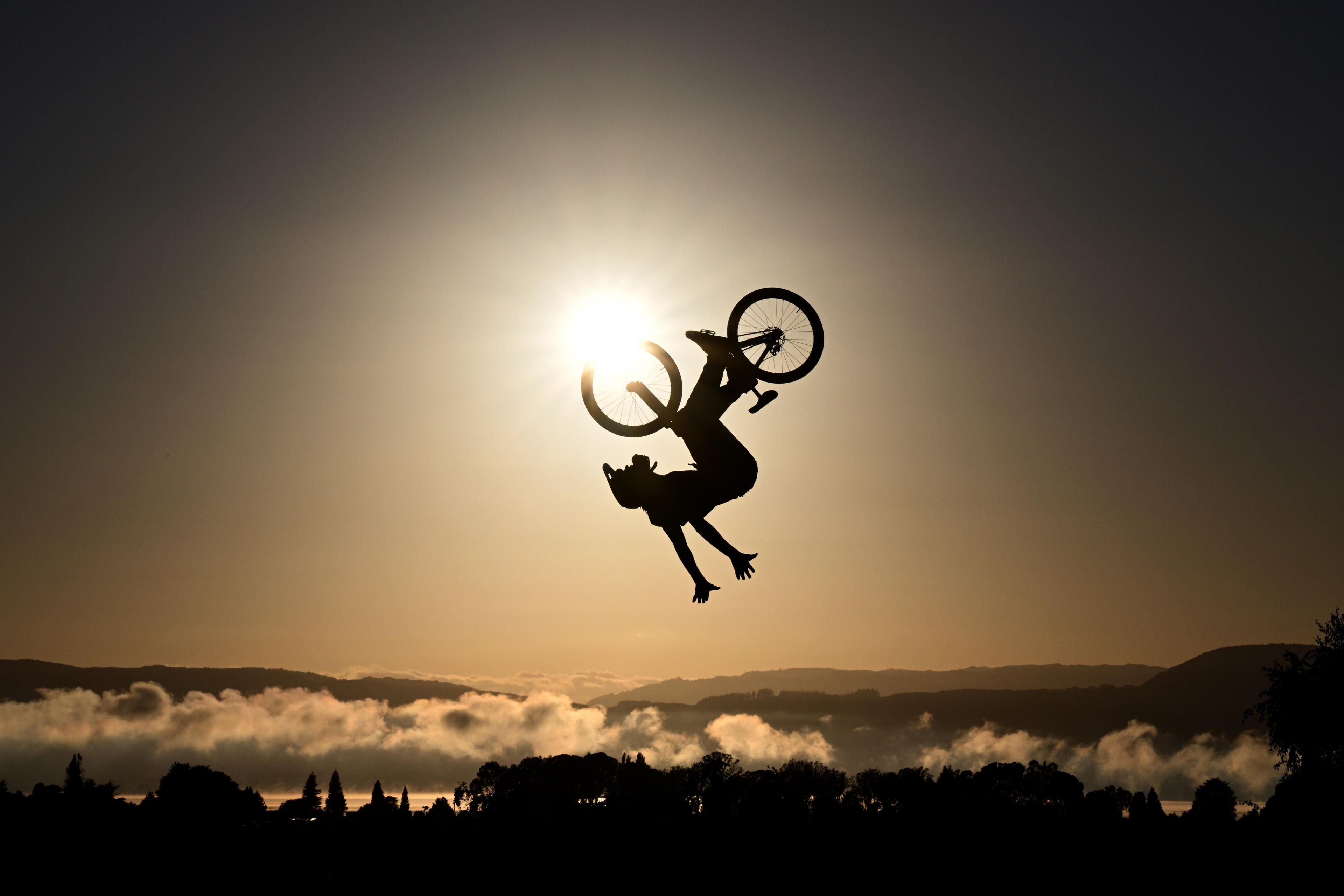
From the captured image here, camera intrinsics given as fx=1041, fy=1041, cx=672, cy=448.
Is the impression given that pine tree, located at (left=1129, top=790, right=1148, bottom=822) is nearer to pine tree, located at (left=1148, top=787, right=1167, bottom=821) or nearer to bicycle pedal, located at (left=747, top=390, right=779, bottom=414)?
pine tree, located at (left=1148, top=787, right=1167, bottom=821)

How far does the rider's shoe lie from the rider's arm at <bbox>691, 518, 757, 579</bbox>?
305cm

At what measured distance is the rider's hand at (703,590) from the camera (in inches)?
771

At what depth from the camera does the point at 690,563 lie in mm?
19766

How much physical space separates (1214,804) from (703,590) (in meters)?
157

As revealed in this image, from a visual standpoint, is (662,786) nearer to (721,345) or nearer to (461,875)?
(461,875)

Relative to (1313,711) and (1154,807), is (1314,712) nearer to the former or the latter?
(1313,711)

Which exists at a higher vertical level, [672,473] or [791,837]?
[672,473]

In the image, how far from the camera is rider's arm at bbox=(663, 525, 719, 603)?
63.8ft

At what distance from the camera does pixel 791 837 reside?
143625mm

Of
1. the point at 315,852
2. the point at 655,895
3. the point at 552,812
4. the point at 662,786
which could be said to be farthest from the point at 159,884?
the point at 662,786

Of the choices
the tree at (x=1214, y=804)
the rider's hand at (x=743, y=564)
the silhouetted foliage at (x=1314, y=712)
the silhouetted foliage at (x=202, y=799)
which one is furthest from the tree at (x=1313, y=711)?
the silhouetted foliage at (x=202, y=799)

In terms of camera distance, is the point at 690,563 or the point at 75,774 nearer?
the point at 690,563

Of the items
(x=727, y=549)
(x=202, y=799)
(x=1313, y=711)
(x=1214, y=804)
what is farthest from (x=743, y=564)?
(x=1214, y=804)

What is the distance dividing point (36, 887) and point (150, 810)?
19591 millimetres
